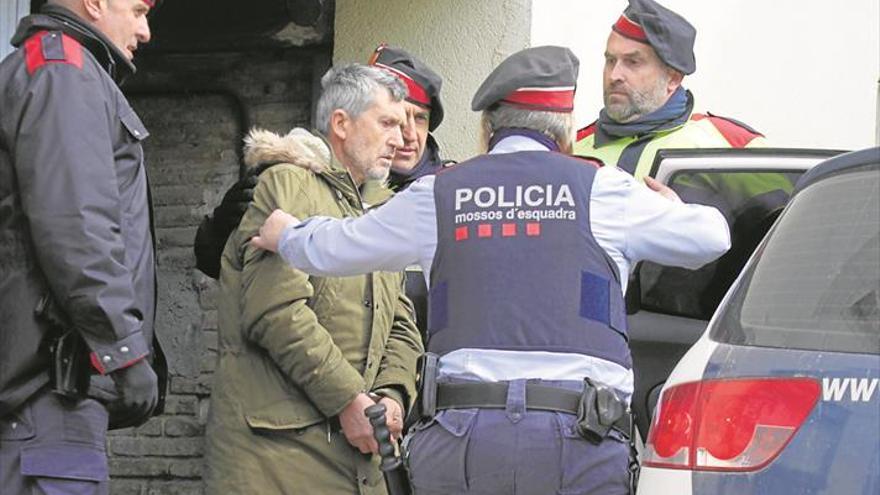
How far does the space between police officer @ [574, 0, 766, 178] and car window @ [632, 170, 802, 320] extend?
567mm

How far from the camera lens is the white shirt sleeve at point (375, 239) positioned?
4.44m

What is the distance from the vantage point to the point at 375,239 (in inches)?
177

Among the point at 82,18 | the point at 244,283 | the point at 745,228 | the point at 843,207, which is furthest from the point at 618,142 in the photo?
the point at 843,207

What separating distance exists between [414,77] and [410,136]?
31 centimetres

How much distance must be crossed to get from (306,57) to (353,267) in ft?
11.2

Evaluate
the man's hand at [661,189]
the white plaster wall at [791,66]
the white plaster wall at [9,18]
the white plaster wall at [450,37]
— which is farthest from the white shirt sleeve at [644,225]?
the white plaster wall at [791,66]

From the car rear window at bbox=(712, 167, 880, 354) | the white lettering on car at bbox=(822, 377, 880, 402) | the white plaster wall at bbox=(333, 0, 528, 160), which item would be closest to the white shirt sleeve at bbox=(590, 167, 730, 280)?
the car rear window at bbox=(712, 167, 880, 354)

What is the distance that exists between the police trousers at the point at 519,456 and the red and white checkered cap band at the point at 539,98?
2.42 feet

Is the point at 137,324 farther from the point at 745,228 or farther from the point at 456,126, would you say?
the point at 456,126

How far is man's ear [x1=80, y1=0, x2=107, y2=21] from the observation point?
4.67 meters

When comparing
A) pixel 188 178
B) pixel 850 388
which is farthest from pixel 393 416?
pixel 188 178

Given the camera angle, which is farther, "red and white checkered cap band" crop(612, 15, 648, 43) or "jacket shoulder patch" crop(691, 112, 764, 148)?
"red and white checkered cap band" crop(612, 15, 648, 43)

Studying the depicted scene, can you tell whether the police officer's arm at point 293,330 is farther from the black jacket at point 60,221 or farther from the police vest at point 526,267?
the police vest at point 526,267

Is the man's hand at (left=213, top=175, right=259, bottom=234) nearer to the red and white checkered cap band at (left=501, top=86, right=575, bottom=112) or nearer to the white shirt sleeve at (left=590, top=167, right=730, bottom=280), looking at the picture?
the red and white checkered cap band at (left=501, top=86, right=575, bottom=112)
